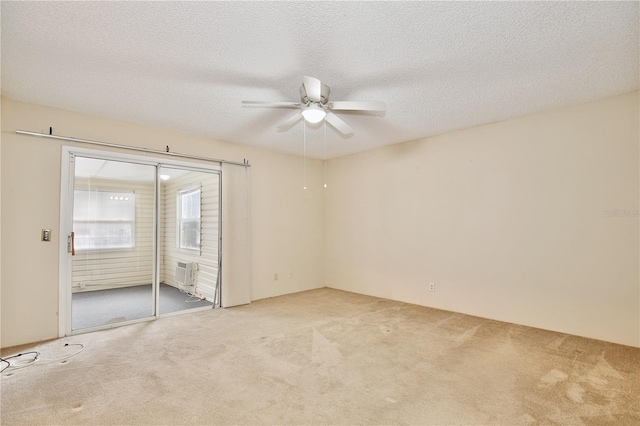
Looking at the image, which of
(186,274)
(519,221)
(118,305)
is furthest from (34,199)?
(519,221)

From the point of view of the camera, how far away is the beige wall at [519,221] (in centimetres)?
314

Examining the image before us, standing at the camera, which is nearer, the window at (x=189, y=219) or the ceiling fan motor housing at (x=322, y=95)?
the ceiling fan motor housing at (x=322, y=95)

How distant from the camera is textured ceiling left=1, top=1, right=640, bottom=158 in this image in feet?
6.43

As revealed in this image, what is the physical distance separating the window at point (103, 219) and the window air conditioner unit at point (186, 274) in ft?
3.29

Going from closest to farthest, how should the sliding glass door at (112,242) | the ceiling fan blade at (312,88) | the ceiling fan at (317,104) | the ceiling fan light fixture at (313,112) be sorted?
the ceiling fan blade at (312,88) → the ceiling fan at (317,104) → the ceiling fan light fixture at (313,112) → the sliding glass door at (112,242)

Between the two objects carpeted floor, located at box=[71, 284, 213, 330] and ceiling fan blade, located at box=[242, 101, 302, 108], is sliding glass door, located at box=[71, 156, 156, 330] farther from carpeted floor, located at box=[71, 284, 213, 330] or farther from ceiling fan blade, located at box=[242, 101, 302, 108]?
ceiling fan blade, located at box=[242, 101, 302, 108]

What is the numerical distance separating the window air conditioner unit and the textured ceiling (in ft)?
8.67

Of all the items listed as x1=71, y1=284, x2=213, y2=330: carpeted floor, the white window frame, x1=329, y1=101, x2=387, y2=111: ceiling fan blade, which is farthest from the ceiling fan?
x1=71, y1=284, x2=213, y2=330: carpeted floor

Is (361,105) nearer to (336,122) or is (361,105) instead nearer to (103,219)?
(336,122)

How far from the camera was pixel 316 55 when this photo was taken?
2.43 m

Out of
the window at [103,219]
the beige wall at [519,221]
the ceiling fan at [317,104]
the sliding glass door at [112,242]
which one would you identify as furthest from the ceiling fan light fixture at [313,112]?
the window at [103,219]

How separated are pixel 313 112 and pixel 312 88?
0.99 ft

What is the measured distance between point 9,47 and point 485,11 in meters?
3.38

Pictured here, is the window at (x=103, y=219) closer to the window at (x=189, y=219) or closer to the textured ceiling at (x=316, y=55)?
the window at (x=189, y=219)
